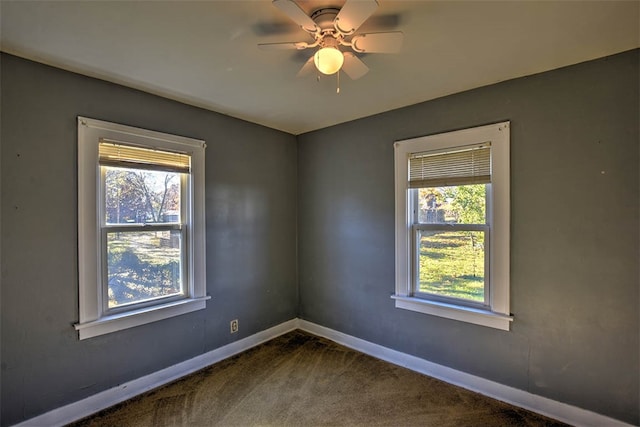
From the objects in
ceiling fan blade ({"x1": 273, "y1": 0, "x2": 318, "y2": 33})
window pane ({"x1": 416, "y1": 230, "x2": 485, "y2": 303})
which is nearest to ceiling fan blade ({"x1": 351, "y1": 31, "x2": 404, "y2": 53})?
ceiling fan blade ({"x1": 273, "y1": 0, "x2": 318, "y2": 33})

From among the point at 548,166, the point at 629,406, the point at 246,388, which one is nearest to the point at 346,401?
the point at 246,388

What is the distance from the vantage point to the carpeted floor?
2049 millimetres

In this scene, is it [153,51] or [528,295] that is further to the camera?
[528,295]

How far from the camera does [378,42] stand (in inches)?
60.4

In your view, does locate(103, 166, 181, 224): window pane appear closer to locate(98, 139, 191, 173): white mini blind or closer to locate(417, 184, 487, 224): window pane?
locate(98, 139, 191, 173): white mini blind

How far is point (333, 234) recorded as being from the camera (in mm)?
3334

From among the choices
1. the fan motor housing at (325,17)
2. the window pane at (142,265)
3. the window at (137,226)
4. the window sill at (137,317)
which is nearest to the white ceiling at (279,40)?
the fan motor housing at (325,17)

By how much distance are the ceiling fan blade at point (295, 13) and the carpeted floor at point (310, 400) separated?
2.38 meters

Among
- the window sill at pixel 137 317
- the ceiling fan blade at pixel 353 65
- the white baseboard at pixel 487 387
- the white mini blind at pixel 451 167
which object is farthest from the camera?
the white mini blind at pixel 451 167

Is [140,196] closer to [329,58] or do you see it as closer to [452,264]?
[329,58]

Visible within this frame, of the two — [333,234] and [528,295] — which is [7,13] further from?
[528,295]

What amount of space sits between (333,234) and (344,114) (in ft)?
4.15

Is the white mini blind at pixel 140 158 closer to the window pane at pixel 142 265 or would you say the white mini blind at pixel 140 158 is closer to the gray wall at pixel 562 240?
the window pane at pixel 142 265

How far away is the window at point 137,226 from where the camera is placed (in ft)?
6.94
